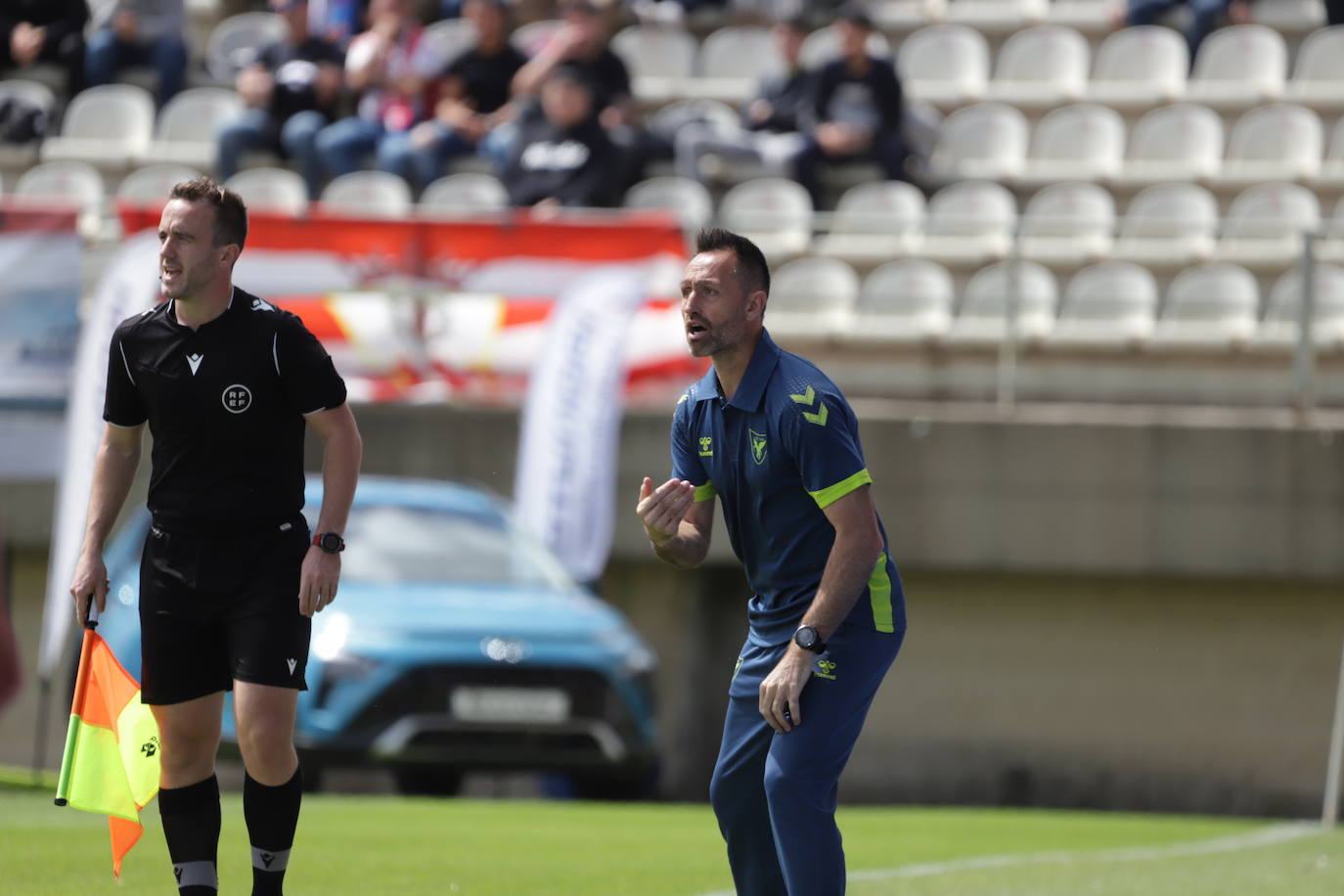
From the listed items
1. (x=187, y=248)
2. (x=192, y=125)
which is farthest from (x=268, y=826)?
(x=192, y=125)

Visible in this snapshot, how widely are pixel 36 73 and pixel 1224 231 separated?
10.3 m

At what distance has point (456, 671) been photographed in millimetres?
11695

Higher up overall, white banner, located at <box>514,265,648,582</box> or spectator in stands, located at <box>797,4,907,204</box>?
spectator in stands, located at <box>797,4,907,204</box>

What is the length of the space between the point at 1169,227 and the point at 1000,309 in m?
1.25

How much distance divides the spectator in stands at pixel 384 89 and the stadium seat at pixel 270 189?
1.60 ft

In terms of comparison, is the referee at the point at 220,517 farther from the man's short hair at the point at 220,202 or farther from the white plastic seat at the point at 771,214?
the white plastic seat at the point at 771,214

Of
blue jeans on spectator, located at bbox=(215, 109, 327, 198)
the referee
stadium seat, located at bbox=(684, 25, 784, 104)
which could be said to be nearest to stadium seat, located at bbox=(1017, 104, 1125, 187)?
stadium seat, located at bbox=(684, 25, 784, 104)

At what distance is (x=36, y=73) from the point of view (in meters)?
19.0

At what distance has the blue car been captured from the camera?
11445 mm

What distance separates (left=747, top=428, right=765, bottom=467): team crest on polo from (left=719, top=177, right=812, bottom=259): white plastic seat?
9.52 metres

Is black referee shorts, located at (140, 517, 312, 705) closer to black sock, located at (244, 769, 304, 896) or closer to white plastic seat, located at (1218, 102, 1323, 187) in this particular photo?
black sock, located at (244, 769, 304, 896)

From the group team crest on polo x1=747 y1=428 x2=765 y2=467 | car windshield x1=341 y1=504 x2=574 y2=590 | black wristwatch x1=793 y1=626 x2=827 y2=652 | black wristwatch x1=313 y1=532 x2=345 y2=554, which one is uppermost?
team crest on polo x1=747 y1=428 x2=765 y2=467

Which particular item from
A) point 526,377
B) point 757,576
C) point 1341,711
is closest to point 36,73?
point 526,377

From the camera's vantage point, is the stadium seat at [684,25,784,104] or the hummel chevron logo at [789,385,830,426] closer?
the hummel chevron logo at [789,385,830,426]
